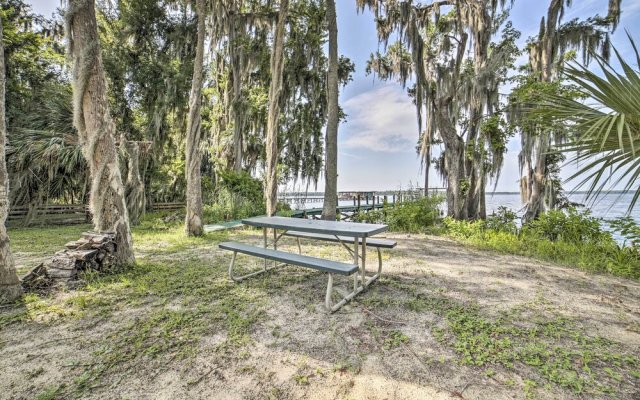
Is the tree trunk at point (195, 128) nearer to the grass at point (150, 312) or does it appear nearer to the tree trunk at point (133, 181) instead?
the grass at point (150, 312)

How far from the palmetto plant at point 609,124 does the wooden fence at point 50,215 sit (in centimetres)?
1148

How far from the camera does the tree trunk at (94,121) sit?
3.45 meters

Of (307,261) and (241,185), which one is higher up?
(241,185)

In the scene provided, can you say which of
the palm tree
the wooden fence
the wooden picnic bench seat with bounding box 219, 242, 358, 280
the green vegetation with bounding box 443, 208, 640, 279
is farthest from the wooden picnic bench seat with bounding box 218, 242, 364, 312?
the palm tree

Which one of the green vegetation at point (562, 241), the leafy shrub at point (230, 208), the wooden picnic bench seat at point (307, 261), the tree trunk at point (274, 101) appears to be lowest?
the green vegetation at point (562, 241)

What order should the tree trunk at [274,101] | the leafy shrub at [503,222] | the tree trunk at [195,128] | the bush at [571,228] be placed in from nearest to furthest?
the bush at [571,228], the tree trunk at [195,128], the leafy shrub at [503,222], the tree trunk at [274,101]

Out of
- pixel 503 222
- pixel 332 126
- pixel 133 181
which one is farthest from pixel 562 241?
pixel 133 181

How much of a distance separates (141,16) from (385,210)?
488 inches

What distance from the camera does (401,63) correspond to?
10969 millimetres

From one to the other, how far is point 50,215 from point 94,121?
7126 millimetres

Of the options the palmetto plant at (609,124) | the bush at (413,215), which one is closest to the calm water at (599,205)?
the palmetto plant at (609,124)

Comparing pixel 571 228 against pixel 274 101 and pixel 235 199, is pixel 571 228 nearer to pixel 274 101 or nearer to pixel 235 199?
pixel 274 101

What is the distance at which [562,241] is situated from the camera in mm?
5055

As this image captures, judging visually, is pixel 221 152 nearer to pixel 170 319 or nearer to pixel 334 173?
pixel 334 173
